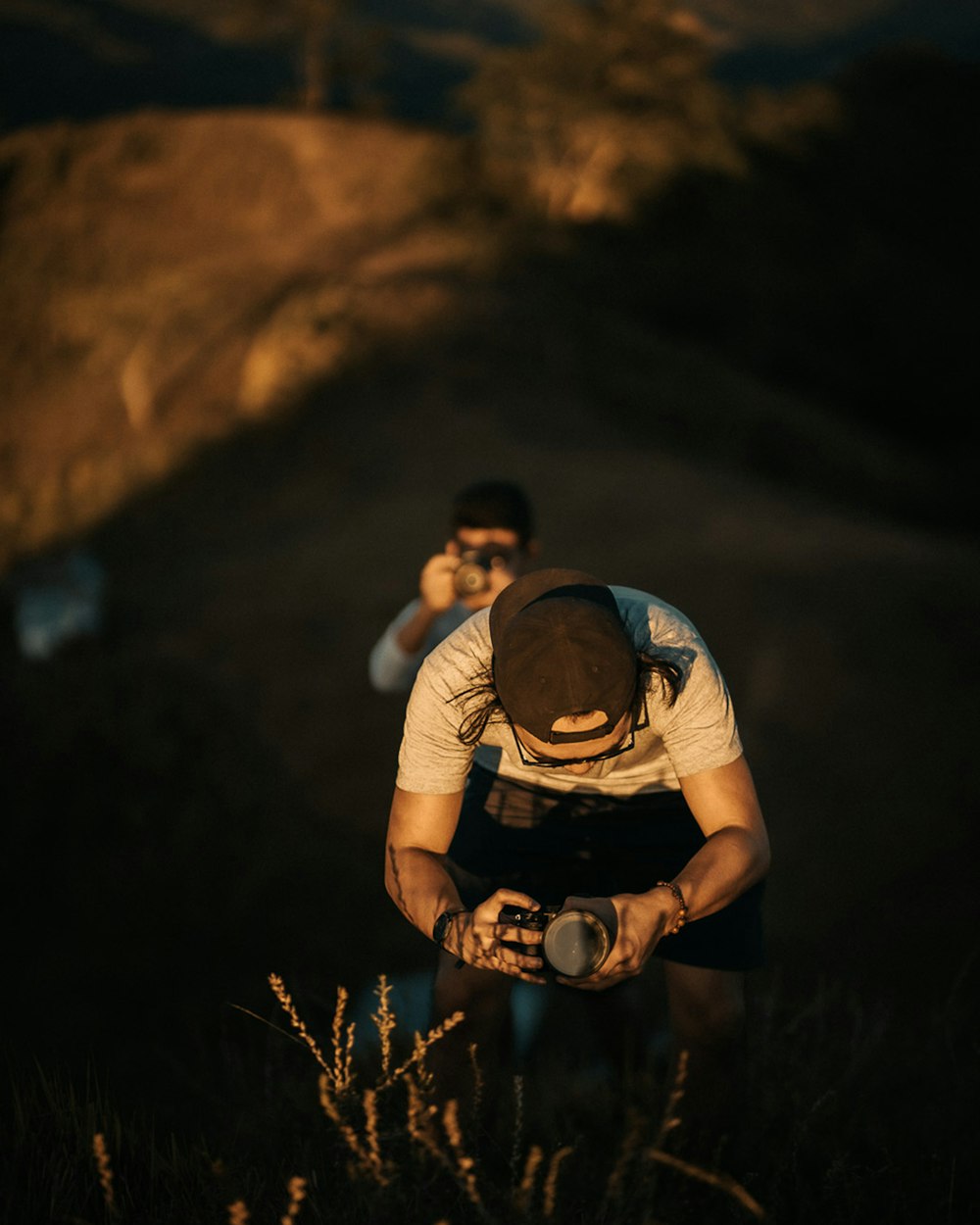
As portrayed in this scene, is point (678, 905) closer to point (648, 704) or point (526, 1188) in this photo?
point (648, 704)

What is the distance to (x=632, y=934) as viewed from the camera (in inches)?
81.6

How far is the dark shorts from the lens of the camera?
2521 millimetres

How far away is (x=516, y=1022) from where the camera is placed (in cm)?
394

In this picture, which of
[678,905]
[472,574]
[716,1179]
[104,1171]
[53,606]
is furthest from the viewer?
[53,606]

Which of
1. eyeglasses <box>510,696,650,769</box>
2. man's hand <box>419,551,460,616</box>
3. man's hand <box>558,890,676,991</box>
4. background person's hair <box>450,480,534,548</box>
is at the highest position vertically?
background person's hair <box>450,480,534,548</box>

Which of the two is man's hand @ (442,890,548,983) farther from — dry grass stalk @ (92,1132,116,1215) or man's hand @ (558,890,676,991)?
dry grass stalk @ (92,1132,116,1215)

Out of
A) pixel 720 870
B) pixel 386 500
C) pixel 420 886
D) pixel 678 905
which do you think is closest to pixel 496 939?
pixel 420 886

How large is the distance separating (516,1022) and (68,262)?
23.9 m

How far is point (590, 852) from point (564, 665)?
731 millimetres

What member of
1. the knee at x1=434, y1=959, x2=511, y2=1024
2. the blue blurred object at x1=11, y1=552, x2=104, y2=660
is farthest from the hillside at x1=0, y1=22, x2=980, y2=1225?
the knee at x1=434, y1=959, x2=511, y2=1024

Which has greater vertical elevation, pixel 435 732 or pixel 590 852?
pixel 435 732

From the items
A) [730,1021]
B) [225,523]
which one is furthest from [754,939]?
[225,523]

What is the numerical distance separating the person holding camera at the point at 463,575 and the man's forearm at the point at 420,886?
859mm

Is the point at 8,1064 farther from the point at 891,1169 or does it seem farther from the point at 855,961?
the point at 855,961
